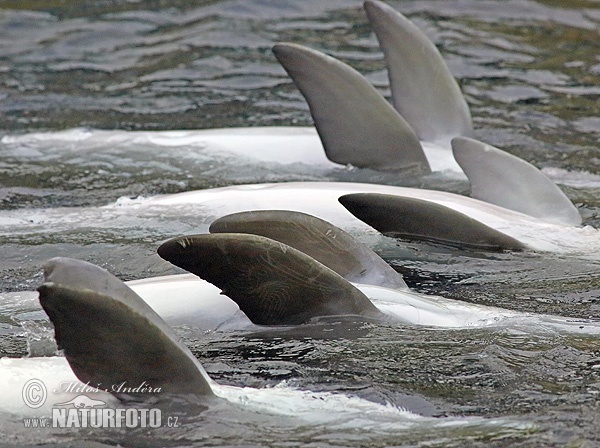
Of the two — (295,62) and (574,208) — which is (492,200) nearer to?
(574,208)

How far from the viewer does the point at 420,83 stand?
7430 millimetres

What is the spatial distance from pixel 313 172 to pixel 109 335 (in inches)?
142

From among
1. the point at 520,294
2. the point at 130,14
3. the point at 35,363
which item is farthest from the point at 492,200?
the point at 130,14

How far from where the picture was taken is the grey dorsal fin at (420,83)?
731cm

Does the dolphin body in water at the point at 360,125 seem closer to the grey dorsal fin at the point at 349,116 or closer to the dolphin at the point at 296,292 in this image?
the grey dorsal fin at the point at 349,116

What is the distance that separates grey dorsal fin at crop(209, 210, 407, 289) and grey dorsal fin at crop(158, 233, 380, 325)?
36 centimetres

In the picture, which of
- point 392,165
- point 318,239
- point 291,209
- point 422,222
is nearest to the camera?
point 318,239

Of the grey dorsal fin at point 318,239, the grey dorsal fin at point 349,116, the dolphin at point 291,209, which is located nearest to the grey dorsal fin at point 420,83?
the grey dorsal fin at point 349,116

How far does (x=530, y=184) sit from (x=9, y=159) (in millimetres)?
3303

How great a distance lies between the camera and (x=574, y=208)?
241 inches

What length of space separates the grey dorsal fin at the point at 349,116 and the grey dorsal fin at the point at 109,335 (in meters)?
3.26

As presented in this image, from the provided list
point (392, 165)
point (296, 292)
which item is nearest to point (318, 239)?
point (296, 292)

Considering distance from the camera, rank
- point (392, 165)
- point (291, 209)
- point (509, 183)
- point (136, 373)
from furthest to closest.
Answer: point (392, 165), point (509, 183), point (291, 209), point (136, 373)

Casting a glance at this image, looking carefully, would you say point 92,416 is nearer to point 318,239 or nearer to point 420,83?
point 318,239
